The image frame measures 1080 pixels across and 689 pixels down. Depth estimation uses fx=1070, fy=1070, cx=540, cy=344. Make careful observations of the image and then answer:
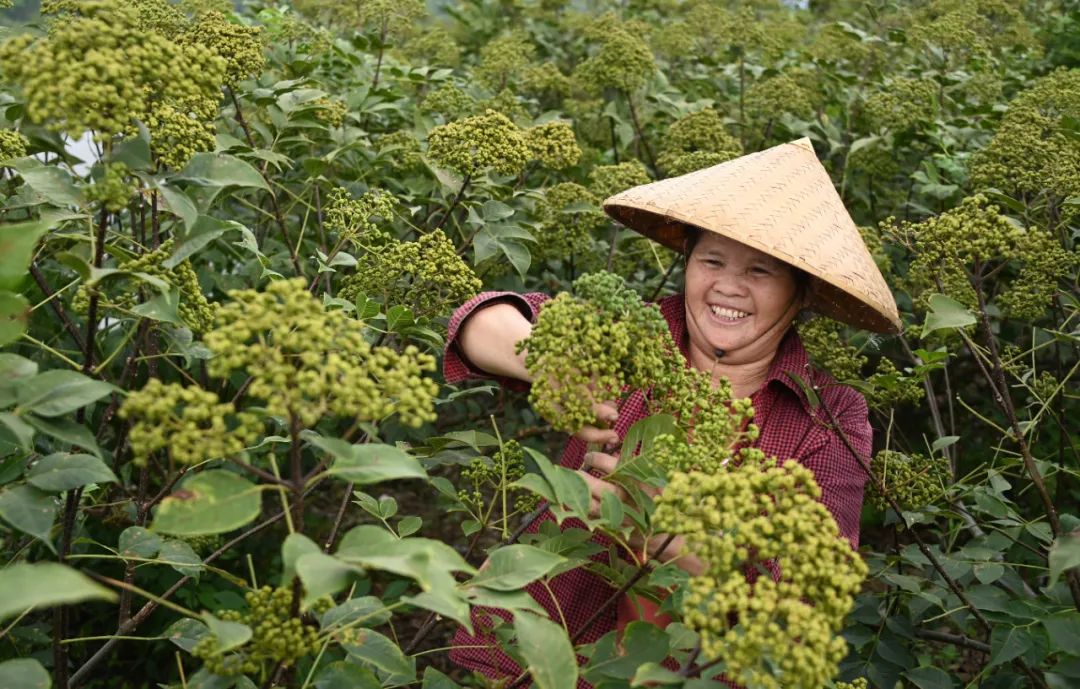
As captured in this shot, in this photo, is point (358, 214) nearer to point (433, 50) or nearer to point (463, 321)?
point (463, 321)

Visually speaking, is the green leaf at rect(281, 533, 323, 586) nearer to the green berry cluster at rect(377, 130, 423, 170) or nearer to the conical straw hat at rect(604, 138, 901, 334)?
the conical straw hat at rect(604, 138, 901, 334)

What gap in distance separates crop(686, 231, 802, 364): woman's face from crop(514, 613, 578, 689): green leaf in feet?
4.20

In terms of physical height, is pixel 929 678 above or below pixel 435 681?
below

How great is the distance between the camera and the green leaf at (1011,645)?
238 centimetres

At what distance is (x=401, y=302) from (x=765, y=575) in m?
1.35

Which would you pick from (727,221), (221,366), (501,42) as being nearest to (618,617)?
(727,221)

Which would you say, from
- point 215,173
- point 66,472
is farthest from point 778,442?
point 66,472

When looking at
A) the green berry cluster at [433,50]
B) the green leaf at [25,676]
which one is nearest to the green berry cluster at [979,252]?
the green leaf at [25,676]

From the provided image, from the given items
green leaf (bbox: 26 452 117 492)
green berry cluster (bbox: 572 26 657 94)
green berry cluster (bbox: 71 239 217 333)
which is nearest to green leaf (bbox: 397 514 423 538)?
green berry cluster (bbox: 71 239 217 333)

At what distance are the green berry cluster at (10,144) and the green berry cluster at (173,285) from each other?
0.37 meters

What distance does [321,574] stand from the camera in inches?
49.1

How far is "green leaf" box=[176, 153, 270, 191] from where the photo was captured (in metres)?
1.70

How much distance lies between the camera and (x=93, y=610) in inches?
144

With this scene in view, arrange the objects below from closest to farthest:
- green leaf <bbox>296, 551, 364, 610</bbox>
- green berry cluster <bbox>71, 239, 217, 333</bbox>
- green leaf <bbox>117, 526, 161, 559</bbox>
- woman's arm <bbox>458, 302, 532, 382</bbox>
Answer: green leaf <bbox>296, 551, 364, 610</bbox> < green berry cluster <bbox>71, 239, 217, 333</bbox> < green leaf <bbox>117, 526, 161, 559</bbox> < woman's arm <bbox>458, 302, 532, 382</bbox>
